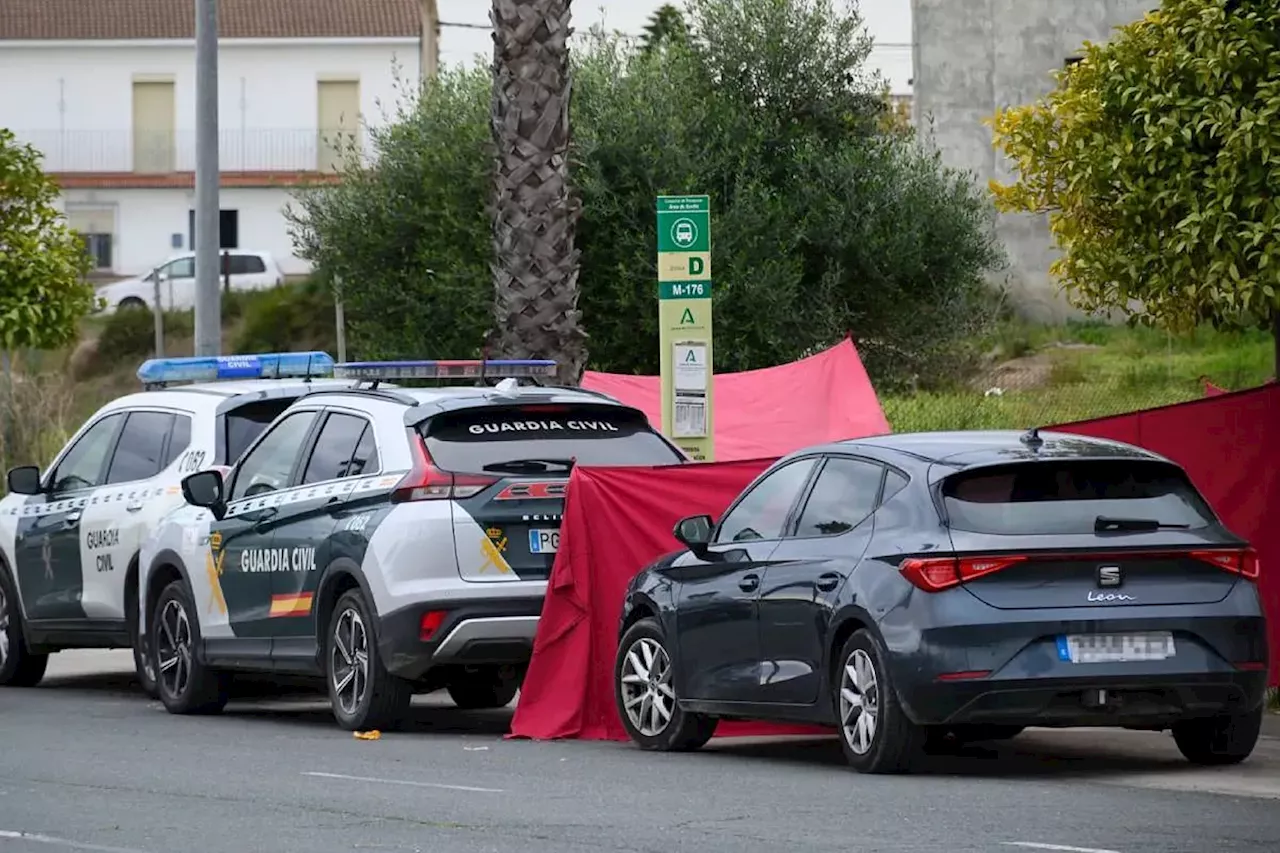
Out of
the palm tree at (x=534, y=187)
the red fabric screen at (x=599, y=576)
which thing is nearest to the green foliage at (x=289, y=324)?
the palm tree at (x=534, y=187)

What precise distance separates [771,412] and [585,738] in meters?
7.34

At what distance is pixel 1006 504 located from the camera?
1111 centimetres

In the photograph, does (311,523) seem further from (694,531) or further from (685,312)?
(685,312)

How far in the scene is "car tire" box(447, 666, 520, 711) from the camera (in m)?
15.8

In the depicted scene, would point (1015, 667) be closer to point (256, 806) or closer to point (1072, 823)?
point (1072, 823)

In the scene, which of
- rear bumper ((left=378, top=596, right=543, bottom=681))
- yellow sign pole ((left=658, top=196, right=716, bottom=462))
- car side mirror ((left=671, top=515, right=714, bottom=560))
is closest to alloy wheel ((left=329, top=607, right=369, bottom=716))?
rear bumper ((left=378, top=596, right=543, bottom=681))

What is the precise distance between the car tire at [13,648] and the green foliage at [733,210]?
28.9 ft

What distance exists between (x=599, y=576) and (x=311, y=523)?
168 cm

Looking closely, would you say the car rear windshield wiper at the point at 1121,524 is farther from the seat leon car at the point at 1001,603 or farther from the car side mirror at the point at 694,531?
the car side mirror at the point at 694,531

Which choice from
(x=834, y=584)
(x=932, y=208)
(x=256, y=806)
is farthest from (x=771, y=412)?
(x=256, y=806)

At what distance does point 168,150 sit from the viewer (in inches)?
2372

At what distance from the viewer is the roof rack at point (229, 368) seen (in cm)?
1727

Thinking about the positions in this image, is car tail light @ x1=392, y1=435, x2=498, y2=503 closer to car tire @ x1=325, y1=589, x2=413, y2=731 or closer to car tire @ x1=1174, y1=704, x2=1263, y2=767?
car tire @ x1=325, y1=589, x2=413, y2=731

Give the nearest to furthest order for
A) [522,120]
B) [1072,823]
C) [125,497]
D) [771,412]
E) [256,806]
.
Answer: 1. [1072,823]
2. [256,806]
3. [125,497]
4. [522,120]
5. [771,412]
